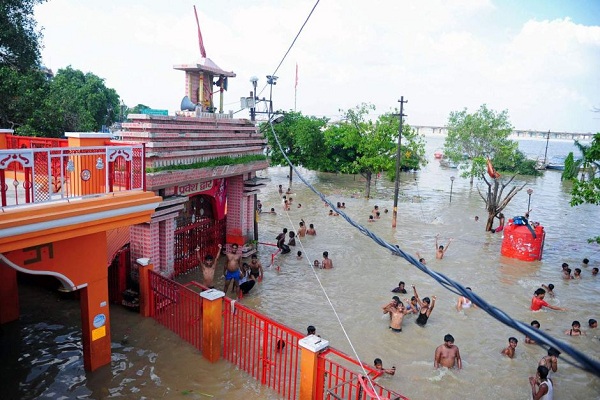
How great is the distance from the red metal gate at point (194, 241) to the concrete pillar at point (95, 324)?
16.8 ft

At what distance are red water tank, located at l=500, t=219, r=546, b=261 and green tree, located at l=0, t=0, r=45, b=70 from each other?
72.1 ft

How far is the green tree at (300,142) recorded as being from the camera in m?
36.7

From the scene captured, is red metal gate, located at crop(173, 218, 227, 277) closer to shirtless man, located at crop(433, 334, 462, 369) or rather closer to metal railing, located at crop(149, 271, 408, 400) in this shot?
metal railing, located at crop(149, 271, 408, 400)

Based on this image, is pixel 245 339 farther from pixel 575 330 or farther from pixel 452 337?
pixel 575 330

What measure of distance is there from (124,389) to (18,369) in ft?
7.71

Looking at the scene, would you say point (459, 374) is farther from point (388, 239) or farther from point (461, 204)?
point (461, 204)

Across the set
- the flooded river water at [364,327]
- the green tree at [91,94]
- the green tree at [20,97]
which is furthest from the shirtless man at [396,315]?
the green tree at [91,94]

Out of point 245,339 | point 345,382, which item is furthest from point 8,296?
point 345,382

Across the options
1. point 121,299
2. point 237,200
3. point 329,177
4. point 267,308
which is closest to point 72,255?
point 121,299

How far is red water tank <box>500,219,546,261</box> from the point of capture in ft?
61.7

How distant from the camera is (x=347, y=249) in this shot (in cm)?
1952

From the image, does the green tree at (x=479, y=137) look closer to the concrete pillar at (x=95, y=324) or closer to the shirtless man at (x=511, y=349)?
the shirtless man at (x=511, y=349)

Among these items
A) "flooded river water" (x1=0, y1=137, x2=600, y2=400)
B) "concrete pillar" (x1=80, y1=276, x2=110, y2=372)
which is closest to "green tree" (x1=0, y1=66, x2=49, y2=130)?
"flooded river water" (x1=0, y1=137, x2=600, y2=400)

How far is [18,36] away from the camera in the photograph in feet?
58.9
